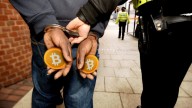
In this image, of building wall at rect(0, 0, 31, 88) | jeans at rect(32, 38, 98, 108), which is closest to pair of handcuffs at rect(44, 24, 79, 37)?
jeans at rect(32, 38, 98, 108)

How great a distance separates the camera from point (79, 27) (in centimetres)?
88

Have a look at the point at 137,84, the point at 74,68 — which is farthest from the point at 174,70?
the point at 137,84

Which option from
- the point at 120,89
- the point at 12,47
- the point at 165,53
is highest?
the point at 165,53

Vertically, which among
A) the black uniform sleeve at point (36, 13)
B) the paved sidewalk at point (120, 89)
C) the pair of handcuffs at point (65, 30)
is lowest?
the paved sidewalk at point (120, 89)

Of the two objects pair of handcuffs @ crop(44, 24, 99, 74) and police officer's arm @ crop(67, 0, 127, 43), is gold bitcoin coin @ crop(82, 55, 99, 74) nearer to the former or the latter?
pair of handcuffs @ crop(44, 24, 99, 74)

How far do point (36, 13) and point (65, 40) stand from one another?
24 cm

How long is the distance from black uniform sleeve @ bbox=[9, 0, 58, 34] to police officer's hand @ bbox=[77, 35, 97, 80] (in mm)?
188

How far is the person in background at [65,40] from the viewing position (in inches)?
32.0

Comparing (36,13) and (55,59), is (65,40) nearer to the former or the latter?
(55,59)

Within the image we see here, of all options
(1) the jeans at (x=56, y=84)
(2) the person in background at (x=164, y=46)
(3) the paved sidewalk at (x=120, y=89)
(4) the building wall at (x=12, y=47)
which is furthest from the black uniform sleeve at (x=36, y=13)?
(4) the building wall at (x=12, y=47)

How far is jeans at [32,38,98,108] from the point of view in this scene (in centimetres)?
102

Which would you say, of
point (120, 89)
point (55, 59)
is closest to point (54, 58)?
point (55, 59)

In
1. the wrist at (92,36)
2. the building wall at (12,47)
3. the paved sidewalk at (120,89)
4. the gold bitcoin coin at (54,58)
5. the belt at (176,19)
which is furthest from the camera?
the building wall at (12,47)

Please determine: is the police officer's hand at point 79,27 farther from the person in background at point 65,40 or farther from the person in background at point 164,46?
the person in background at point 164,46
